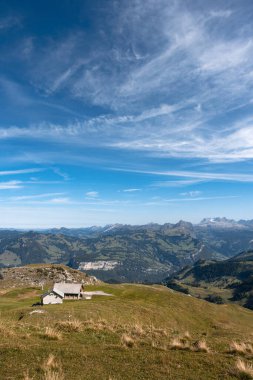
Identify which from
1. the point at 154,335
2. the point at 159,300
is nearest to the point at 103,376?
the point at 154,335

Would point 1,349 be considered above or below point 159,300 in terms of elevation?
above

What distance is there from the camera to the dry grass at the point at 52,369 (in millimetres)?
12548

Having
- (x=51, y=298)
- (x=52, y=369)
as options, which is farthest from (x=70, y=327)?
(x=51, y=298)

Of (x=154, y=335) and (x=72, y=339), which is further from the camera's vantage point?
(x=154, y=335)

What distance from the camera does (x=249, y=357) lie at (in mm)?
17578

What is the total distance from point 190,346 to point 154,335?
529 cm

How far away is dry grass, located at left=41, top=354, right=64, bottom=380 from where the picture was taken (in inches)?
494

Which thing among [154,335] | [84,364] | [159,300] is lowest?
[159,300]

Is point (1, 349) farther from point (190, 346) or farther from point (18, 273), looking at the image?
point (18, 273)

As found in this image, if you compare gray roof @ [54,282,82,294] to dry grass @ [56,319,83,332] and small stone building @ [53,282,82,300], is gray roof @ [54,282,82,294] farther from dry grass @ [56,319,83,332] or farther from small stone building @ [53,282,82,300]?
dry grass @ [56,319,83,332]

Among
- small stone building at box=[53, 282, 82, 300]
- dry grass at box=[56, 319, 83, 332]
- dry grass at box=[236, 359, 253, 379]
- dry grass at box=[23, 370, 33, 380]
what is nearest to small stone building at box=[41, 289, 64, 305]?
small stone building at box=[53, 282, 82, 300]

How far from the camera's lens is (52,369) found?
14.1m

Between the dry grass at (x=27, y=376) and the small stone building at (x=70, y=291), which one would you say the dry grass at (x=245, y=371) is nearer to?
the dry grass at (x=27, y=376)

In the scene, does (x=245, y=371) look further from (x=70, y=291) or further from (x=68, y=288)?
(x=68, y=288)
